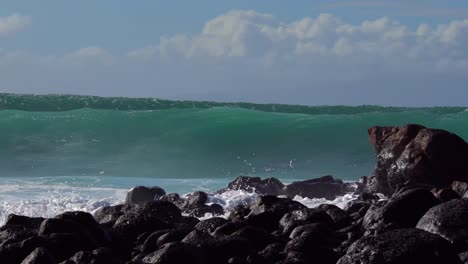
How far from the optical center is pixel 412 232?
22.1 feet

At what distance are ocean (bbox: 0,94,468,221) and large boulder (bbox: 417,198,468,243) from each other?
10156 millimetres

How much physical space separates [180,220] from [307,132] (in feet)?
74.3

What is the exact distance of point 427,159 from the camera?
1280cm

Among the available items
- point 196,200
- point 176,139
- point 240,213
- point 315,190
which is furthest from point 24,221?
point 176,139

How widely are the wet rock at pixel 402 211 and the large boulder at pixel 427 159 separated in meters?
3.82

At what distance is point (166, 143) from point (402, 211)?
894 inches

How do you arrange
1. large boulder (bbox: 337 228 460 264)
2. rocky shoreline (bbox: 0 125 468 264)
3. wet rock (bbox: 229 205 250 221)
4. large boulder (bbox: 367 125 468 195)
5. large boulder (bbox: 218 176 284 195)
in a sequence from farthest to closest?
large boulder (bbox: 218 176 284 195) < large boulder (bbox: 367 125 468 195) < wet rock (bbox: 229 205 250 221) < rocky shoreline (bbox: 0 125 468 264) < large boulder (bbox: 337 228 460 264)

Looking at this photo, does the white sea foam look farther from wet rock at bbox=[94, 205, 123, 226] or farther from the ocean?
wet rock at bbox=[94, 205, 123, 226]

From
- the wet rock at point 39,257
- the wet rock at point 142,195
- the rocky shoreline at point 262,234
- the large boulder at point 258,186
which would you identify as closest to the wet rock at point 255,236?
the rocky shoreline at point 262,234

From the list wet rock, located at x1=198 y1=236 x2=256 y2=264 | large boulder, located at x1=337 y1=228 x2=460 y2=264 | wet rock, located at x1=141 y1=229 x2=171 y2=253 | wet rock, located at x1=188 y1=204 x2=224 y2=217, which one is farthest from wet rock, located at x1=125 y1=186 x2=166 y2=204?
large boulder, located at x1=337 y1=228 x2=460 y2=264

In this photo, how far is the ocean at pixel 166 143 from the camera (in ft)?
77.1

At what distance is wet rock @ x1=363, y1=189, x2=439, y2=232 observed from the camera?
8.38 m

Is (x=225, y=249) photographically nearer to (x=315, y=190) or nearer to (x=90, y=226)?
(x=90, y=226)

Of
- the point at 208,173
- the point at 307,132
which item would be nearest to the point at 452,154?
the point at 208,173
